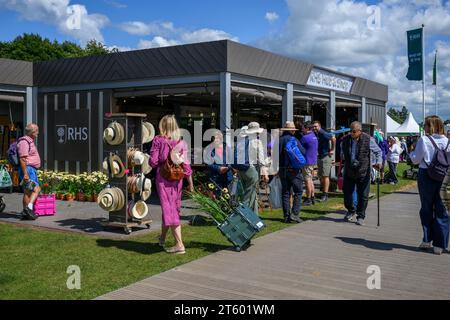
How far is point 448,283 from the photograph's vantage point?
535 centimetres

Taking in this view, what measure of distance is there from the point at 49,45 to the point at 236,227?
137 feet

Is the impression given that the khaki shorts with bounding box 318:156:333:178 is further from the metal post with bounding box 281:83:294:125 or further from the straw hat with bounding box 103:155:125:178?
the straw hat with bounding box 103:155:125:178

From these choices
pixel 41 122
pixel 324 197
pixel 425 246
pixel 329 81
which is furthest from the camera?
pixel 329 81

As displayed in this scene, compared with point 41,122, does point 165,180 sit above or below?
below

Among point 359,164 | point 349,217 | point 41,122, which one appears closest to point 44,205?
point 41,122

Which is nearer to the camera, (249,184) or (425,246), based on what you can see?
(425,246)

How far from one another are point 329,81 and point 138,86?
6.67m

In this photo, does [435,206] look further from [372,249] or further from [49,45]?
[49,45]

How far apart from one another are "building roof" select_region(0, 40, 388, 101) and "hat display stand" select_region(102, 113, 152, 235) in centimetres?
306

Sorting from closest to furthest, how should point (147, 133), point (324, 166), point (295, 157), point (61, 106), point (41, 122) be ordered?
point (147, 133) → point (295, 157) → point (324, 166) → point (61, 106) → point (41, 122)

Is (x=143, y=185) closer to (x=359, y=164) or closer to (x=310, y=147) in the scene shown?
(x=359, y=164)

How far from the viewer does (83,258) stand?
250 inches
